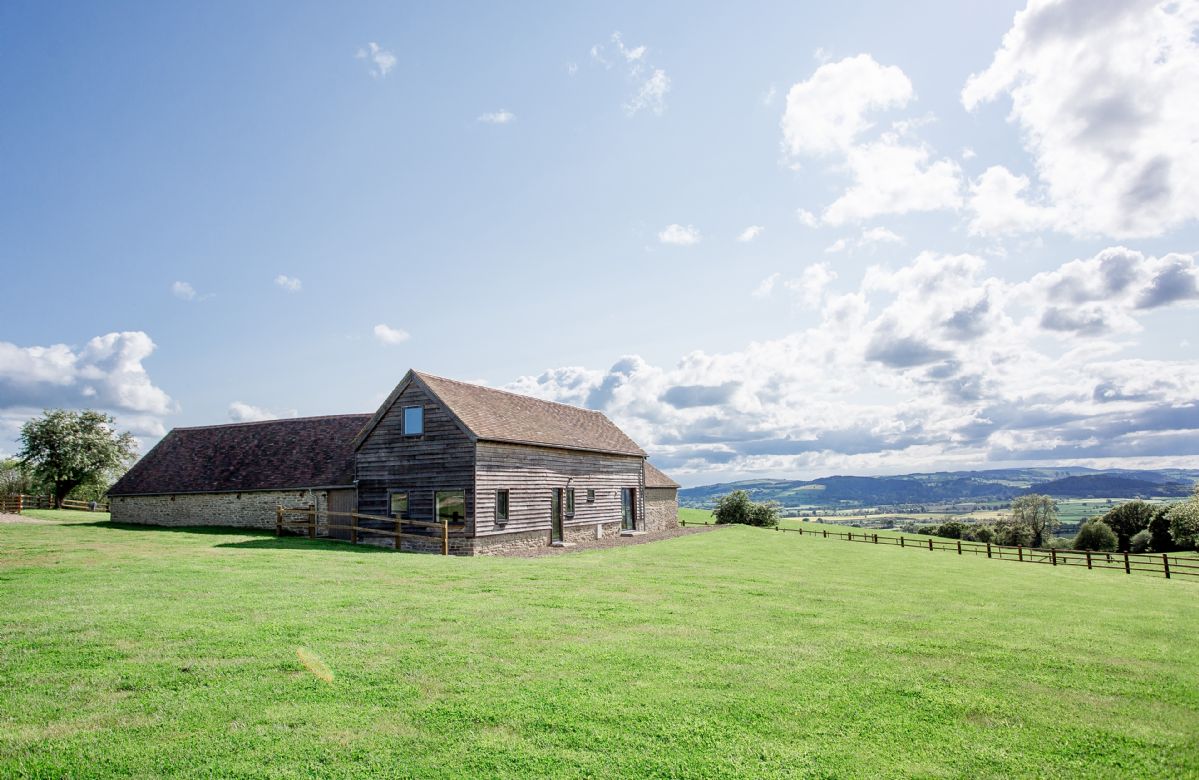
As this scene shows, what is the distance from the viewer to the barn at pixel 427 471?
84.9 feet

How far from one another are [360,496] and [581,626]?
2059 cm

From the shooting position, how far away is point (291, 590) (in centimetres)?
1293

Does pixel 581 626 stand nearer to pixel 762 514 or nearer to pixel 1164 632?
pixel 1164 632

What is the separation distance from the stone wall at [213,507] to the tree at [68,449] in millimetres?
18939

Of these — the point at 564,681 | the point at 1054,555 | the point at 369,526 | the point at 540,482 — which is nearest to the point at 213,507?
the point at 369,526

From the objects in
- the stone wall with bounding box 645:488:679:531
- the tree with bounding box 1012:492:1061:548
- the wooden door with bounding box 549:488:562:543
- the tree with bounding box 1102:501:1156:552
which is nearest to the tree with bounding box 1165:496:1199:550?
the tree with bounding box 1102:501:1156:552

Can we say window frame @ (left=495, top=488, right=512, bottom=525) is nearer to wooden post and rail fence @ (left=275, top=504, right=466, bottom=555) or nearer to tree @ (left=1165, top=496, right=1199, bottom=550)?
wooden post and rail fence @ (left=275, top=504, right=466, bottom=555)

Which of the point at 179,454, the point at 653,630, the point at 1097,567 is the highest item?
the point at 179,454

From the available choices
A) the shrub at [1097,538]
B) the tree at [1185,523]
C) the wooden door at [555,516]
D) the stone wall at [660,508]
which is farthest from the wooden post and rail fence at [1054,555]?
the wooden door at [555,516]

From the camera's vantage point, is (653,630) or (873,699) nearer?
(873,699)

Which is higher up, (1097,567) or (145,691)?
(145,691)

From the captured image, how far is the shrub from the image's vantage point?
56.5 metres

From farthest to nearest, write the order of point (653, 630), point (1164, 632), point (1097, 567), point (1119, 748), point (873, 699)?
point (1097, 567) < point (1164, 632) < point (653, 630) < point (873, 699) < point (1119, 748)

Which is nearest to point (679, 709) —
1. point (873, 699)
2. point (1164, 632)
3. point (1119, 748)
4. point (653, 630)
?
point (873, 699)
